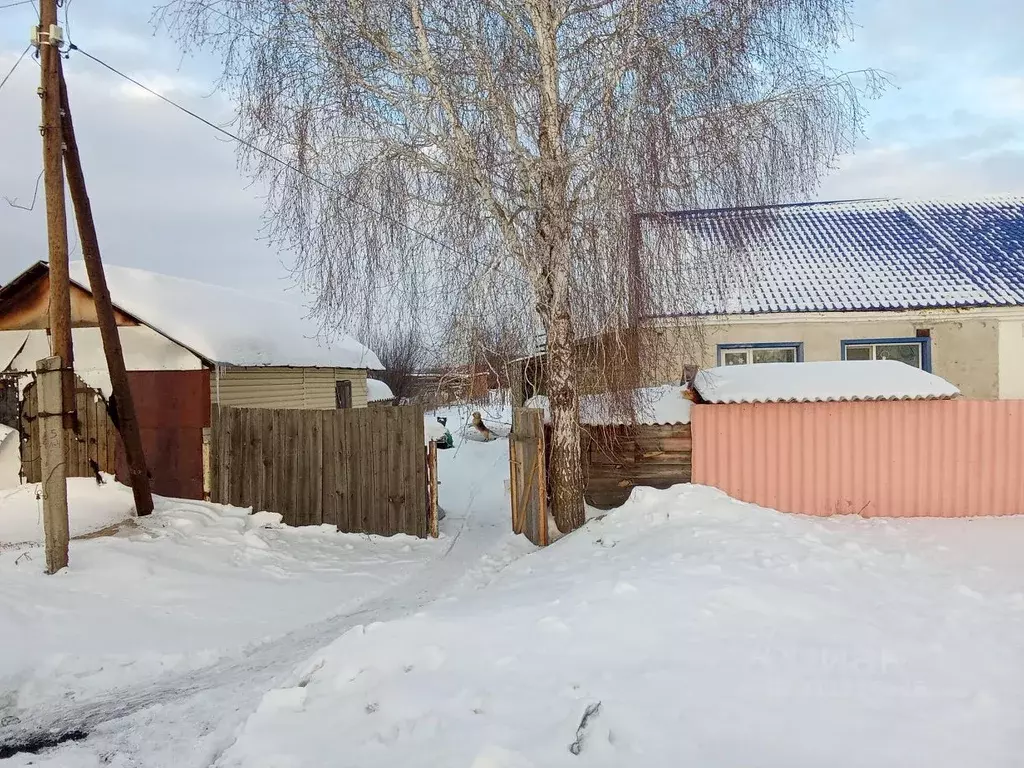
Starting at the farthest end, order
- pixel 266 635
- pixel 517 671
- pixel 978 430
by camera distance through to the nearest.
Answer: pixel 978 430 < pixel 266 635 < pixel 517 671

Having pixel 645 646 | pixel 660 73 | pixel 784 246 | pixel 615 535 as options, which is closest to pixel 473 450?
pixel 784 246

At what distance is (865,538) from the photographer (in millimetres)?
7062

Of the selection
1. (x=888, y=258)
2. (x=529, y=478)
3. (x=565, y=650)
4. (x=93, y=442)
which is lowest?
(x=565, y=650)

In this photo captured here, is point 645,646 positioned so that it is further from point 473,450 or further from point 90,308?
point 473,450

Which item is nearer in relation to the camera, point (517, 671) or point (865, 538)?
point (517, 671)

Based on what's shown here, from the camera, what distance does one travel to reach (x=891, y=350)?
12.8 metres

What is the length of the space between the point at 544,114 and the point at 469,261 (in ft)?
5.98

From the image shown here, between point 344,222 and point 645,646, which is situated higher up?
point 344,222

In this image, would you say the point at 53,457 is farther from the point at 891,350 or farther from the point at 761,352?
the point at 891,350

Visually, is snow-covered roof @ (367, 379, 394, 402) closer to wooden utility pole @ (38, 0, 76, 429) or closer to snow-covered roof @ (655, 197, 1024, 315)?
snow-covered roof @ (655, 197, 1024, 315)

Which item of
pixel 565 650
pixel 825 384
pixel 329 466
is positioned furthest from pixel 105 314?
pixel 825 384

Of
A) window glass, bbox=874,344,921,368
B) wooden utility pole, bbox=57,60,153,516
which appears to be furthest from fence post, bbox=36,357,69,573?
window glass, bbox=874,344,921,368

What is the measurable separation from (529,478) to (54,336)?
5382 mm

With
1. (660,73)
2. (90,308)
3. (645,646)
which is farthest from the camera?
(90,308)
